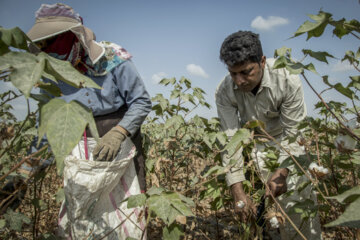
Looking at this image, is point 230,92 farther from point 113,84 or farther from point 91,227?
point 91,227

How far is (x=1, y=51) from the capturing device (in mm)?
616

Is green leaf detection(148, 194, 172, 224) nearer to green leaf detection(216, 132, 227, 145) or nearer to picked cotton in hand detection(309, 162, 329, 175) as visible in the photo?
picked cotton in hand detection(309, 162, 329, 175)

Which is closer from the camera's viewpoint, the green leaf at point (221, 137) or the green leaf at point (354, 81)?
the green leaf at point (354, 81)

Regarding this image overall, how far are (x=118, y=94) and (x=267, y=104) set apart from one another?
3.49 feet

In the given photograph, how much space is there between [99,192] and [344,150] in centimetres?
117

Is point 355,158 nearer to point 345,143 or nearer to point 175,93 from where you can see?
point 345,143

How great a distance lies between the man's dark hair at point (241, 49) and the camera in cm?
168

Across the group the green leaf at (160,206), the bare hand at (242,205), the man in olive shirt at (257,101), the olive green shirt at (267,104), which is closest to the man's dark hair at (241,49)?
the man in olive shirt at (257,101)

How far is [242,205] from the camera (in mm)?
1482

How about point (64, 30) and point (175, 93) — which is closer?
point (64, 30)

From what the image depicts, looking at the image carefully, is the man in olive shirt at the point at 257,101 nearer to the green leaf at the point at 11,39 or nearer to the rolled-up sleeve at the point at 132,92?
the rolled-up sleeve at the point at 132,92

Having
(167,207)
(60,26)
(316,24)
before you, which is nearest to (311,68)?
(316,24)

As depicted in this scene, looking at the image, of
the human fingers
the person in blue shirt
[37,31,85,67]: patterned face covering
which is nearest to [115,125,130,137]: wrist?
the person in blue shirt

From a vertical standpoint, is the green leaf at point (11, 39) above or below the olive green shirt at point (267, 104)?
above
